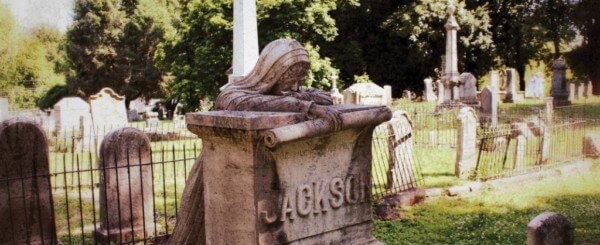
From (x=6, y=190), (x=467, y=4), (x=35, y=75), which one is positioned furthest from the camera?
(x=35, y=75)

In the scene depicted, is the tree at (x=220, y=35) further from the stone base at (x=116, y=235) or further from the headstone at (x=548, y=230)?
the headstone at (x=548, y=230)

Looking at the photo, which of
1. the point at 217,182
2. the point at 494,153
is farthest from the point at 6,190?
the point at 494,153

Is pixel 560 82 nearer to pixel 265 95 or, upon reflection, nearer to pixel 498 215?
pixel 498 215

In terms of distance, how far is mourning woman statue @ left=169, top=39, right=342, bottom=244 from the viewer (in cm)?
381

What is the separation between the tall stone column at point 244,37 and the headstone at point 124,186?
6.66 m

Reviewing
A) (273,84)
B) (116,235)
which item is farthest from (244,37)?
(273,84)

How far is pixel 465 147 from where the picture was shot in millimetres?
11625

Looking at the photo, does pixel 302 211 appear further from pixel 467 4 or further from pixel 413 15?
pixel 467 4

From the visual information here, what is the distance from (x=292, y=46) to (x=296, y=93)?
355 millimetres

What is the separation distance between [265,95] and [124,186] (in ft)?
14.8

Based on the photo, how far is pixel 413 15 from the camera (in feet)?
103

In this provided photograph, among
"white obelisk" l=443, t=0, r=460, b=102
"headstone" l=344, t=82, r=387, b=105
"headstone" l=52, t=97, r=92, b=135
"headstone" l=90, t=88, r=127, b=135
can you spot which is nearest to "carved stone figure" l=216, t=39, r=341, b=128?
"headstone" l=90, t=88, r=127, b=135

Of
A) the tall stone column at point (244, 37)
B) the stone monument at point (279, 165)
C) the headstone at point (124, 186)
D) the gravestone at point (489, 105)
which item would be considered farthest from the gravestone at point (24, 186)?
the gravestone at point (489, 105)

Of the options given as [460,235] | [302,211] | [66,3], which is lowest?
[460,235]
